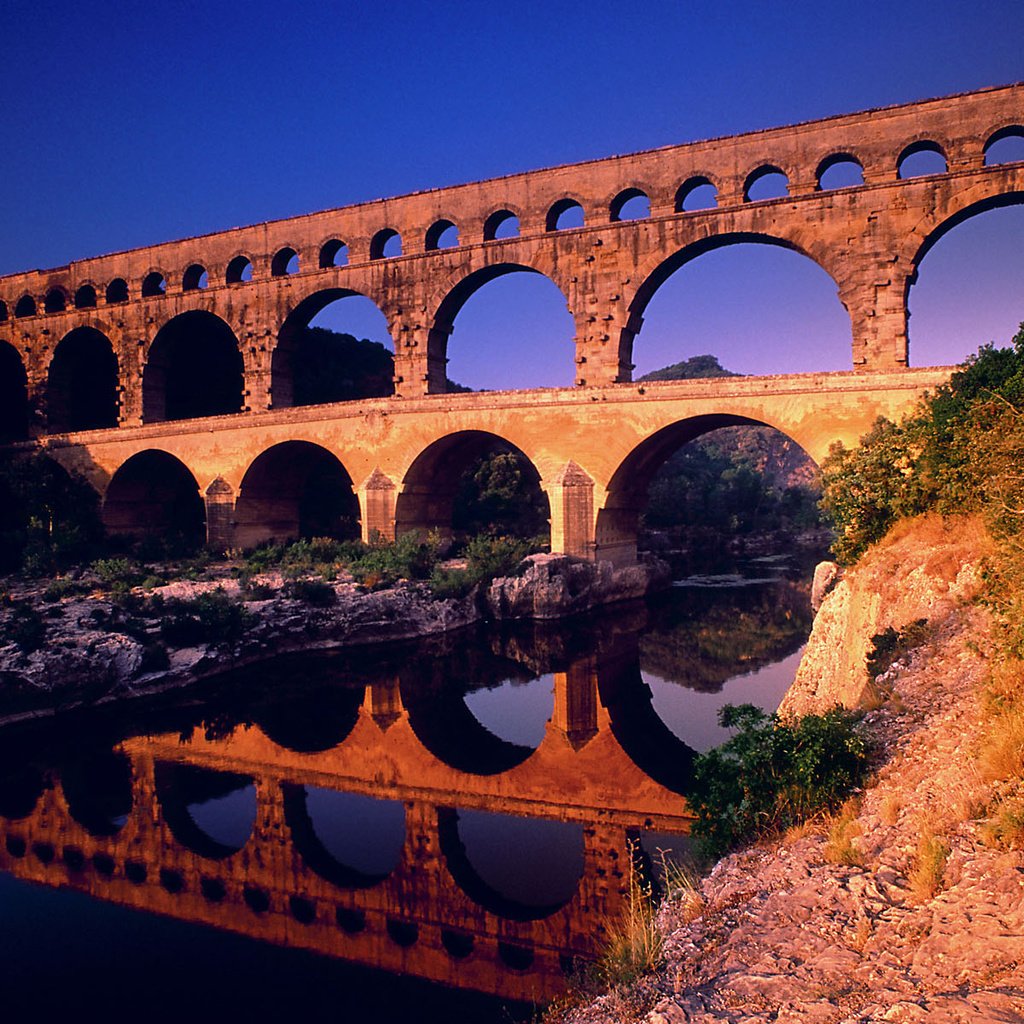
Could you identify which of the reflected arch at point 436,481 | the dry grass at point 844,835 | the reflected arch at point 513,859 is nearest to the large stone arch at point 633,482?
the reflected arch at point 436,481

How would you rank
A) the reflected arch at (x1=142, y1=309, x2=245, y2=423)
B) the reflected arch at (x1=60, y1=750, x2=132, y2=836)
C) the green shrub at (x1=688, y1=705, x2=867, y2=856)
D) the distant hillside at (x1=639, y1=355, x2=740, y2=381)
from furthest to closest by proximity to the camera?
the distant hillside at (x1=639, y1=355, x2=740, y2=381)
the reflected arch at (x1=142, y1=309, x2=245, y2=423)
the reflected arch at (x1=60, y1=750, x2=132, y2=836)
the green shrub at (x1=688, y1=705, x2=867, y2=856)

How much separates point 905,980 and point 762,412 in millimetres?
15478

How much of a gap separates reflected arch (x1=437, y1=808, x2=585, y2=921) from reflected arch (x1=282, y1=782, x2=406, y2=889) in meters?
0.60

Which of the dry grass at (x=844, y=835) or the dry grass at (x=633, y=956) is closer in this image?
the dry grass at (x=633, y=956)

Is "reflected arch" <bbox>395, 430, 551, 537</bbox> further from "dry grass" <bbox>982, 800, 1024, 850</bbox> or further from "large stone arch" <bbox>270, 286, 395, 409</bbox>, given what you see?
"dry grass" <bbox>982, 800, 1024, 850</bbox>

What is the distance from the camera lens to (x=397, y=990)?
588 centimetres

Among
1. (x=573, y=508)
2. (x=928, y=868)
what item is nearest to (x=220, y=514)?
(x=573, y=508)

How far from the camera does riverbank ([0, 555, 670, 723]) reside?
499 inches

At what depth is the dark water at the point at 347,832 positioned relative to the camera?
612 cm

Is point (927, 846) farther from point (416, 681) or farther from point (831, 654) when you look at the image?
point (416, 681)

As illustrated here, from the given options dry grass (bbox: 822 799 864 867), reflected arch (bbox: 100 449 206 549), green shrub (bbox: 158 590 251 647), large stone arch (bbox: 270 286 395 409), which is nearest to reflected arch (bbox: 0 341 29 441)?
reflected arch (bbox: 100 449 206 549)

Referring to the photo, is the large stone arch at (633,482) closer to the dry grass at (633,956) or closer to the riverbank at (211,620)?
the riverbank at (211,620)

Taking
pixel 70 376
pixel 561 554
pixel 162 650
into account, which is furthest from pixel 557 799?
pixel 70 376

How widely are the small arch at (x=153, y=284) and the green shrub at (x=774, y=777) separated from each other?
27.2 metres
